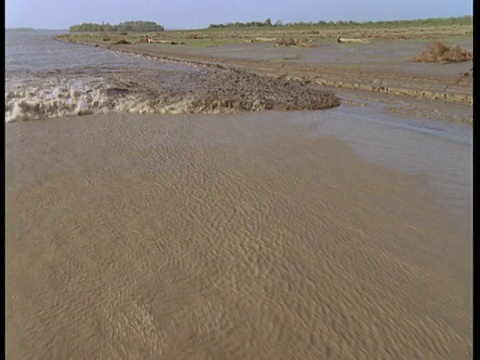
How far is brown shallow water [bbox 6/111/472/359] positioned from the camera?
270 centimetres

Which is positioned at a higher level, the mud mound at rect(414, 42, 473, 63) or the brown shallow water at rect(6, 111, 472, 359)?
the mud mound at rect(414, 42, 473, 63)

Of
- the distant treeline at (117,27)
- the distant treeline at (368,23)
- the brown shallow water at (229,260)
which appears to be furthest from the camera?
the distant treeline at (117,27)

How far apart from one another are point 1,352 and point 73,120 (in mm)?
7698

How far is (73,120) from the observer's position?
890 cm

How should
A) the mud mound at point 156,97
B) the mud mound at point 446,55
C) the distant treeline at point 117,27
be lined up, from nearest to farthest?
the mud mound at point 156,97 → the mud mound at point 446,55 → the distant treeline at point 117,27

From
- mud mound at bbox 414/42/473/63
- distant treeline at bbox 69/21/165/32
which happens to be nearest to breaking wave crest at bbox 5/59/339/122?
mud mound at bbox 414/42/473/63

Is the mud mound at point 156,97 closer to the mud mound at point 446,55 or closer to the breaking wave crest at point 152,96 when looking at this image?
the breaking wave crest at point 152,96

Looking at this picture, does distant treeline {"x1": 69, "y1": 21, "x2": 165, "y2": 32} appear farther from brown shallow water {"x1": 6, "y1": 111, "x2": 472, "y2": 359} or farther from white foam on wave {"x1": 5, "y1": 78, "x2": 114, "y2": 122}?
brown shallow water {"x1": 6, "y1": 111, "x2": 472, "y2": 359}

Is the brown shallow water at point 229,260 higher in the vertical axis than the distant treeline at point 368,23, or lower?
lower

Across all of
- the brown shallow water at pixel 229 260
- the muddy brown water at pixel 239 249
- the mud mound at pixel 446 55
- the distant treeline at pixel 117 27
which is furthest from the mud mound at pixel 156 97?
the distant treeline at pixel 117 27

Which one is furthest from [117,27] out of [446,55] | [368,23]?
[446,55]

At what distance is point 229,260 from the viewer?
3.63 m

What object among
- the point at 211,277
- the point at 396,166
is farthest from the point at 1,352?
the point at 396,166

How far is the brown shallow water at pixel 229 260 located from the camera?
2699mm
